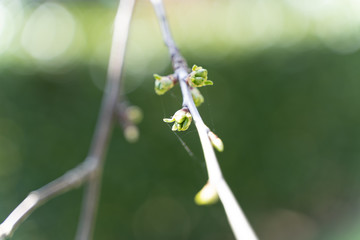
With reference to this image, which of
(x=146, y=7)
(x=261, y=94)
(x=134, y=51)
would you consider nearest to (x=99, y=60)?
(x=134, y=51)

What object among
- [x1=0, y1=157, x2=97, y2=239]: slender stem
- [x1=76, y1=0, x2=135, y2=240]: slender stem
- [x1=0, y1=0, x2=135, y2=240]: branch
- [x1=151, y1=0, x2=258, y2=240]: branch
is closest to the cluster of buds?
[x1=151, y1=0, x2=258, y2=240]: branch

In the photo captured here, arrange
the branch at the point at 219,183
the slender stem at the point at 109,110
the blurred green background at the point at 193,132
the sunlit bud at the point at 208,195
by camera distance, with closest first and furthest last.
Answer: the branch at the point at 219,183, the sunlit bud at the point at 208,195, the slender stem at the point at 109,110, the blurred green background at the point at 193,132

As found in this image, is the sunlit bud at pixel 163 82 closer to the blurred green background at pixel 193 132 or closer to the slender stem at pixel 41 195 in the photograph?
the slender stem at pixel 41 195

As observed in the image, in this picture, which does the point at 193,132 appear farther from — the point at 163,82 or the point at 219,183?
the point at 219,183

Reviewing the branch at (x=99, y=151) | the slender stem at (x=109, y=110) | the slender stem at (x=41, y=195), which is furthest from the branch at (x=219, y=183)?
the slender stem at (x=109, y=110)

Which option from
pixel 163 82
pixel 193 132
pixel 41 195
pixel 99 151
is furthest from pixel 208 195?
pixel 193 132

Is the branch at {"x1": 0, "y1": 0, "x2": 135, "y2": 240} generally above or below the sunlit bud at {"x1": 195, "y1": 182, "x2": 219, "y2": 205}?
above

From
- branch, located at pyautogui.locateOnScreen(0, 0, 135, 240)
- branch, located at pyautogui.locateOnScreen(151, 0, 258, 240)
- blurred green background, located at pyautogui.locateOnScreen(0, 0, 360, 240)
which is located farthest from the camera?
blurred green background, located at pyautogui.locateOnScreen(0, 0, 360, 240)

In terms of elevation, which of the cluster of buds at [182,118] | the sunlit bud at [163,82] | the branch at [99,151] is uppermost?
the branch at [99,151]

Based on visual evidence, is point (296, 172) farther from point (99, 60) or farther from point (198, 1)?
point (198, 1)

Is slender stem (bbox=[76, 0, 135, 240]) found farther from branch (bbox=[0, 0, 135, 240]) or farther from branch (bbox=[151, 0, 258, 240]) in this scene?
branch (bbox=[151, 0, 258, 240])
